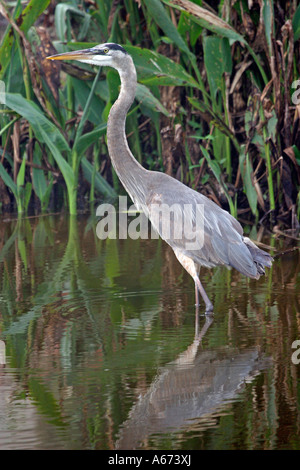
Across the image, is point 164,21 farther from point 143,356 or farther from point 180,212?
point 143,356

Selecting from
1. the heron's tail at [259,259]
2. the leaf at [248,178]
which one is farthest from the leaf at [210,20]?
the heron's tail at [259,259]

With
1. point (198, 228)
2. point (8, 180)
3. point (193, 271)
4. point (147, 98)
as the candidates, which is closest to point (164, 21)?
point (147, 98)

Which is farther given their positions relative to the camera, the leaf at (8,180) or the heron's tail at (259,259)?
the leaf at (8,180)

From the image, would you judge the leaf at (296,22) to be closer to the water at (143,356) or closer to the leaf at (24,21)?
the water at (143,356)

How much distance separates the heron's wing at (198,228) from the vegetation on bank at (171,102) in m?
2.07

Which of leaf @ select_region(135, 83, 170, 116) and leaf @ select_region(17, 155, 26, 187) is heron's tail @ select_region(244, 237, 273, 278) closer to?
leaf @ select_region(135, 83, 170, 116)

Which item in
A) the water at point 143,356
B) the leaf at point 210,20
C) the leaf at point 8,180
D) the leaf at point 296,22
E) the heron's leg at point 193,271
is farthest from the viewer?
the leaf at point 8,180

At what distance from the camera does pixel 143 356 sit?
425 cm

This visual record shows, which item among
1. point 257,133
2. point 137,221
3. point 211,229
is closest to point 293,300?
point 211,229

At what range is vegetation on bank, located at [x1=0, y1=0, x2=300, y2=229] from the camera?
23.6ft

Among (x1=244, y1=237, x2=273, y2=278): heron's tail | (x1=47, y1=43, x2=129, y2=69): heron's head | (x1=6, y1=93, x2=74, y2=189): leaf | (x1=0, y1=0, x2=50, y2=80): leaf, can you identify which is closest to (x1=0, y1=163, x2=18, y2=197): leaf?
(x1=6, y1=93, x2=74, y2=189): leaf

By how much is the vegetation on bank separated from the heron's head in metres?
1.30

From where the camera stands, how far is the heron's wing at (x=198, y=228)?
518 cm

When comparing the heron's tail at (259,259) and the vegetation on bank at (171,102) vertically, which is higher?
the vegetation on bank at (171,102)
